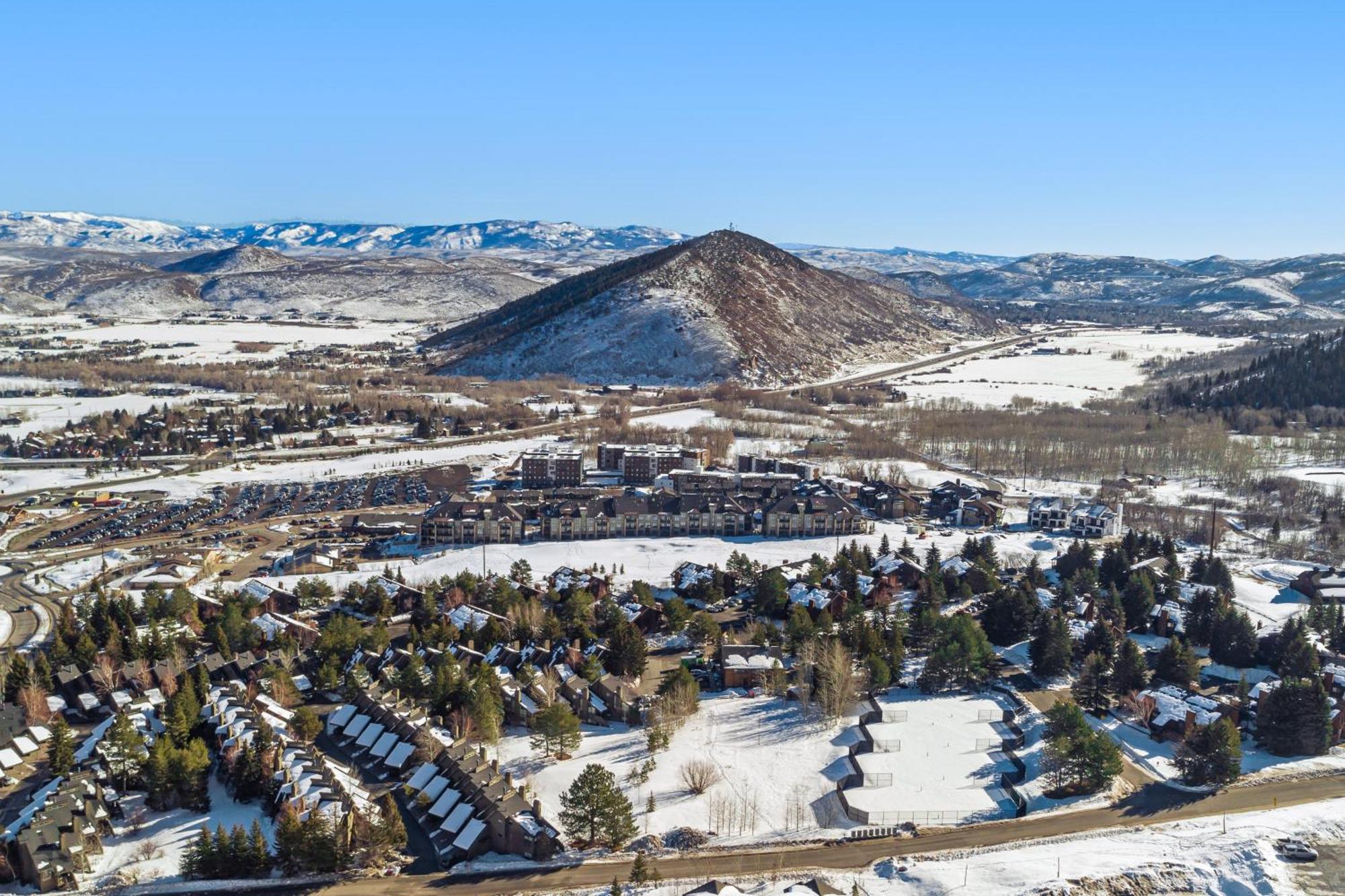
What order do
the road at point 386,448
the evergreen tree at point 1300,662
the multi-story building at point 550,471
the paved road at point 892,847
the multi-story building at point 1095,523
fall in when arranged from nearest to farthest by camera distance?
the paved road at point 892,847
the evergreen tree at point 1300,662
the multi-story building at point 1095,523
the multi-story building at point 550,471
the road at point 386,448

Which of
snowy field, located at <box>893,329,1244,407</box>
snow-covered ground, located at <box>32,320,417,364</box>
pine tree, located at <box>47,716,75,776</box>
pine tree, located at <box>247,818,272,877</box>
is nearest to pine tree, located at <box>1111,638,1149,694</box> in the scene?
pine tree, located at <box>247,818,272,877</box>

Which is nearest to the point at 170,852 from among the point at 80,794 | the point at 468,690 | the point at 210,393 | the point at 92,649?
the point at 80,794

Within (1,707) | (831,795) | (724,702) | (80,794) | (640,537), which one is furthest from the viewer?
(640,537)

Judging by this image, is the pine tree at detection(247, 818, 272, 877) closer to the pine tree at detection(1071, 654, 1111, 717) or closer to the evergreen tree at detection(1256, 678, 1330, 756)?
the pine tree at detection(1071, 654, 1111, 717)

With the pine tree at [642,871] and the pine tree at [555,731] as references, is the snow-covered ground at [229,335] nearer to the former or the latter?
the pine tree at [555,731]

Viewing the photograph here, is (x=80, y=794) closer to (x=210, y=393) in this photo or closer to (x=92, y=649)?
(x=92, y=649)

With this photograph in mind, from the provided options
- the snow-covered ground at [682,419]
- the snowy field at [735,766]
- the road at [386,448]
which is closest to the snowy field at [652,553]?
the snowy field at [735,766]
